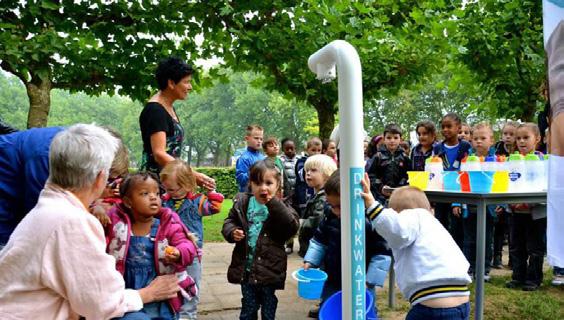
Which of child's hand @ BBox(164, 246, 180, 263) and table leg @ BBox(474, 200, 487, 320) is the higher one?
child's hand @ BBox(164, 246, 180, 263)

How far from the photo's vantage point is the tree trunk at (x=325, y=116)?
931 centimetres

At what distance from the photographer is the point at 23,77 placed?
20.9ft

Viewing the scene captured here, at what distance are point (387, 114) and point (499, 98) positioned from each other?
36.8m

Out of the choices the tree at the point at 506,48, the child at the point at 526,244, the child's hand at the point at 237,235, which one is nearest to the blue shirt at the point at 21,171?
the child's hand at the point at 237,235

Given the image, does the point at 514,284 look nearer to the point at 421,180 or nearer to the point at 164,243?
the point at 421,180

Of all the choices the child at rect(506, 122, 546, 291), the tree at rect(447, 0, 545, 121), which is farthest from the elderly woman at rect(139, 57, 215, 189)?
the tree at rect(447, 0, 545, 121)

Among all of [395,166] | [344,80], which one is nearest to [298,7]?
[395,166]

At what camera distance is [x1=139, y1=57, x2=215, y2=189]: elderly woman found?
3.44 metres

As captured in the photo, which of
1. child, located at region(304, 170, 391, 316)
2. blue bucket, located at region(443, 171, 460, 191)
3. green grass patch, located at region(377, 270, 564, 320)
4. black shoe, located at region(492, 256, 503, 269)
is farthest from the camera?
black shoe, located at region(492, 256, 503, 269)

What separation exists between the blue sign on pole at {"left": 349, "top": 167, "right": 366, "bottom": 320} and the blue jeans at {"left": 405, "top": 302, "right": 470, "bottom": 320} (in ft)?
2.98

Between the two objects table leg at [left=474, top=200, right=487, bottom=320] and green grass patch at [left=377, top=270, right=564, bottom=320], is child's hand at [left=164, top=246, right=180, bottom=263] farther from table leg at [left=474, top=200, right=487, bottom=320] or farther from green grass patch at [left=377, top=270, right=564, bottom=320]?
green grass patch at [left=377, top=270, right=564, bottom=320]

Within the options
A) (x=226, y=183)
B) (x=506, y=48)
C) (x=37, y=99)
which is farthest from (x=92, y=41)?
(x=226, y=183)

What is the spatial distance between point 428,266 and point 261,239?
1.33 metres

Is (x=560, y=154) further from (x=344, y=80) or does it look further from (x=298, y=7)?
(x=298, y=7)
